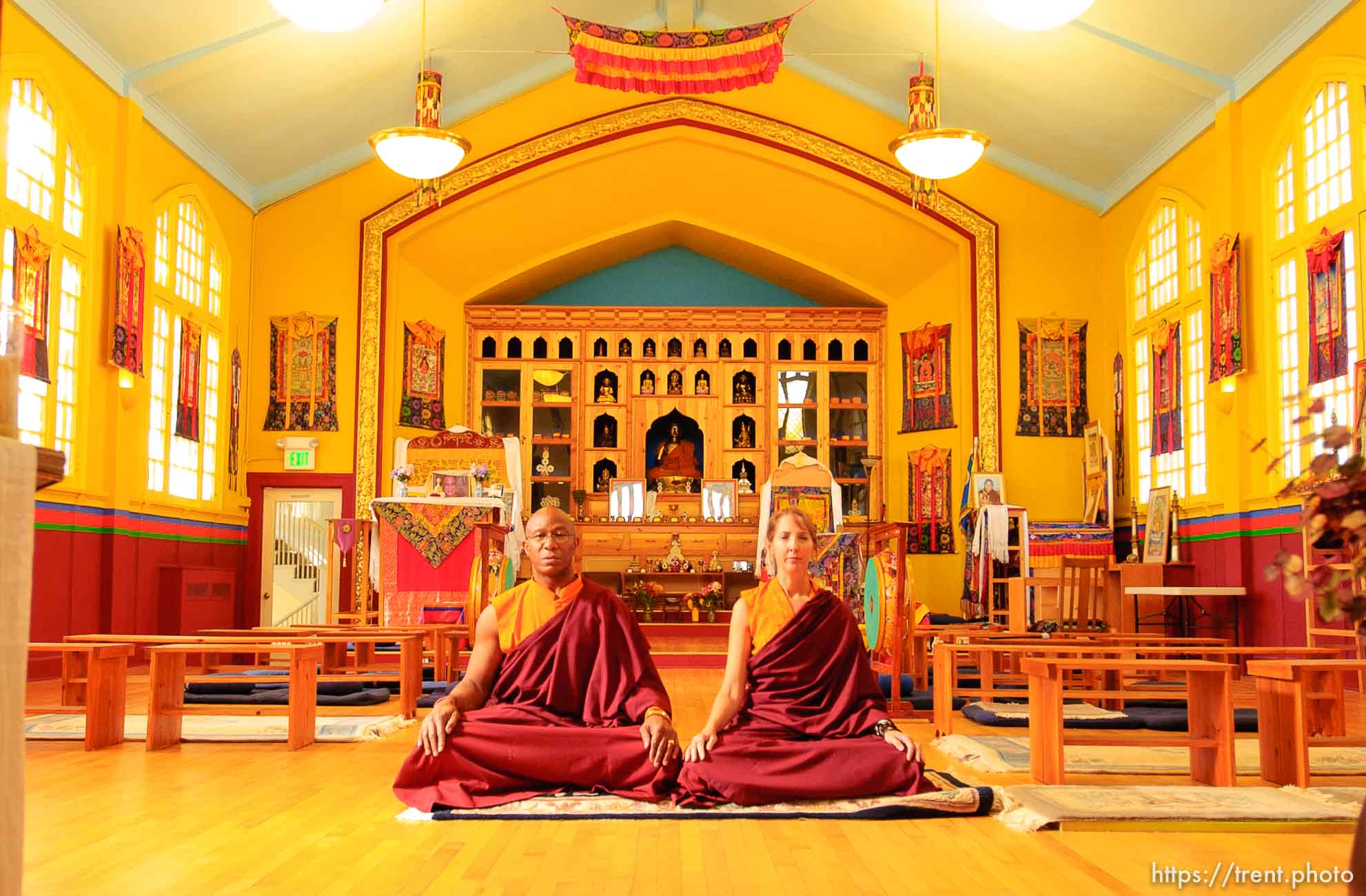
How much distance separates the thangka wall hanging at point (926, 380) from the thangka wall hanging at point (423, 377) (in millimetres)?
4825

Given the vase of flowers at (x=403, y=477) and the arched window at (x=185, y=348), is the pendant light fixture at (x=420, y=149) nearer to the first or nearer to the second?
the arched window at (x=185, y=348)

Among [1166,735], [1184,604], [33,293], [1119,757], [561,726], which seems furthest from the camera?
[1184,604]

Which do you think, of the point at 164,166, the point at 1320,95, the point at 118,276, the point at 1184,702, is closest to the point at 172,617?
the point at 118,276

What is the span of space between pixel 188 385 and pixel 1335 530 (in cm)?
1034

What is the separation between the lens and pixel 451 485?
33.4 ft

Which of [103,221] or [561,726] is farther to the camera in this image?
[103,221]

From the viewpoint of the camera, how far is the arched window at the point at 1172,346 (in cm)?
1007

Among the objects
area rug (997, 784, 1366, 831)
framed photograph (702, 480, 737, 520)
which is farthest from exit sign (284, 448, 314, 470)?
area rug (997, 784, 1366, 831)

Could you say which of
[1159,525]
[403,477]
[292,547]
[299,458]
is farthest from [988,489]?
[292,547]

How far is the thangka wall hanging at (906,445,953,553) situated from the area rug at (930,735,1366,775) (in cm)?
689

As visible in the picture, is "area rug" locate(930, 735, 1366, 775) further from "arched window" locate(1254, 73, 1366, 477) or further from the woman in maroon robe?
"arched window" locate(1254, 73, 1366, 477)

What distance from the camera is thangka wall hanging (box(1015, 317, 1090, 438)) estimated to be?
1224cm

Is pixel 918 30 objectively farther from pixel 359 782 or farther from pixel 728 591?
pixel 359 782

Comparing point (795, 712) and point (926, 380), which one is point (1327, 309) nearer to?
point (926, 380)
